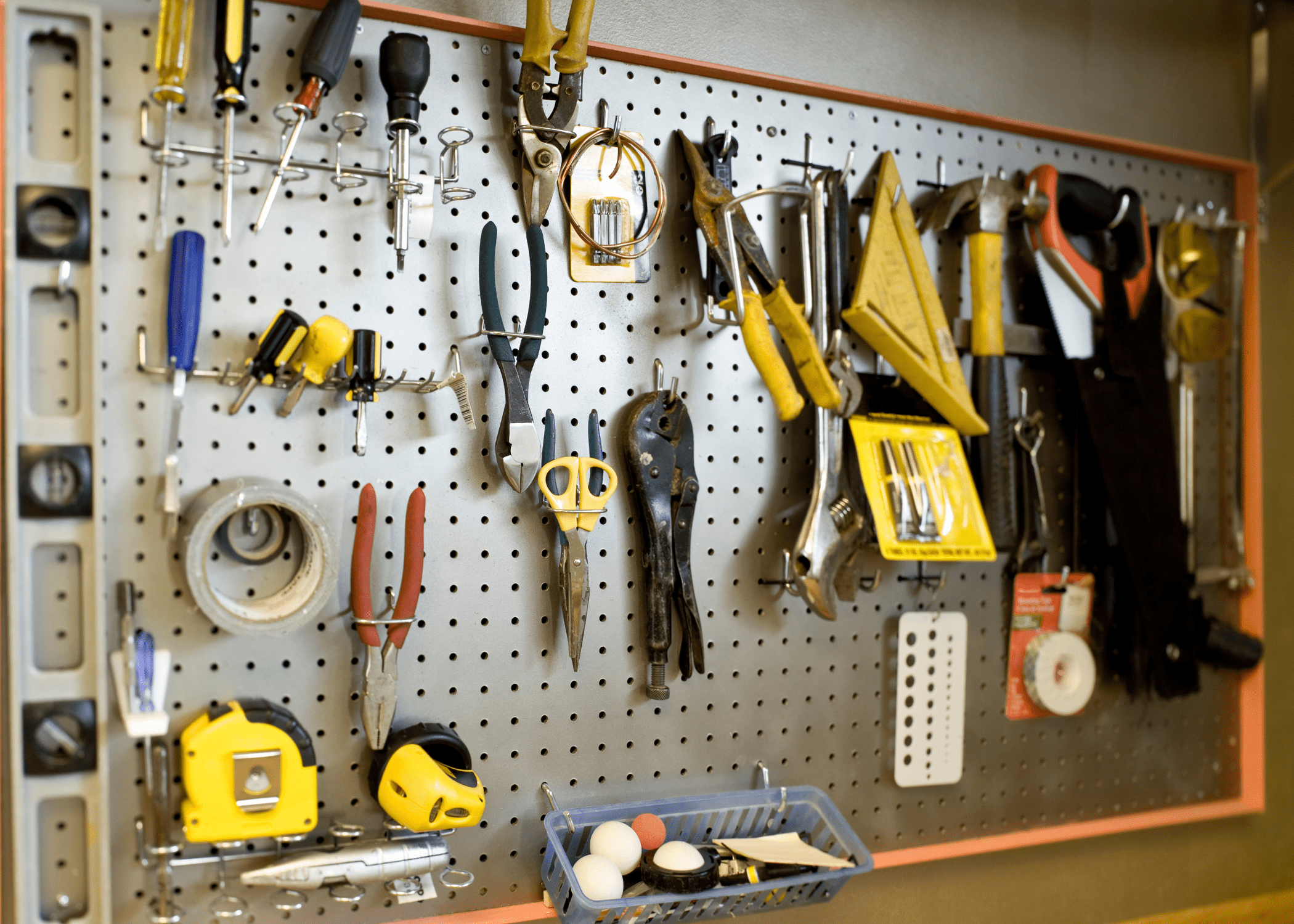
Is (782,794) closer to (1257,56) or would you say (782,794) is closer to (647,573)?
(647,573)

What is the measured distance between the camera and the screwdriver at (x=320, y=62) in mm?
1013

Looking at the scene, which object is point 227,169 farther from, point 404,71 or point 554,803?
point 554,803

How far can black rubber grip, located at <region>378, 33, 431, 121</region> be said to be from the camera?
1.05 meters

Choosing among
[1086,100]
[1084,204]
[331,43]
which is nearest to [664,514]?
[331,43]

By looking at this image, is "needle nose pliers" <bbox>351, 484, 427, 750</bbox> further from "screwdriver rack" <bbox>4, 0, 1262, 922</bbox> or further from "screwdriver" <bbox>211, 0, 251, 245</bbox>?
"screwdriver" <bbox>211, 0, 251, 245</bbox>

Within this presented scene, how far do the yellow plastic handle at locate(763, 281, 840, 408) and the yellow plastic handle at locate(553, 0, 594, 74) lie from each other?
37 cm

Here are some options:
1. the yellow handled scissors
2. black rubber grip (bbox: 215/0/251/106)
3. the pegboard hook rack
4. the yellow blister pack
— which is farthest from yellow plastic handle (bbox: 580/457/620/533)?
black rubber grip (bbox: 215/0/251/106)

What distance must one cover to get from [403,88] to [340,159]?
12cm

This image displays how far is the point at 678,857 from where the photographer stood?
1.10m

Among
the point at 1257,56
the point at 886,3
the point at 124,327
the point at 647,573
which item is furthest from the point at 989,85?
the point at 124,327

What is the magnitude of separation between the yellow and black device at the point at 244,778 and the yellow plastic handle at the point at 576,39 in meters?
0.82

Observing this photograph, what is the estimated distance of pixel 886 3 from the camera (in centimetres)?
142

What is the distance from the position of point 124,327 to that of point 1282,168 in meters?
1.90

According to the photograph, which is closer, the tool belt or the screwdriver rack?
the screwdriver rack
